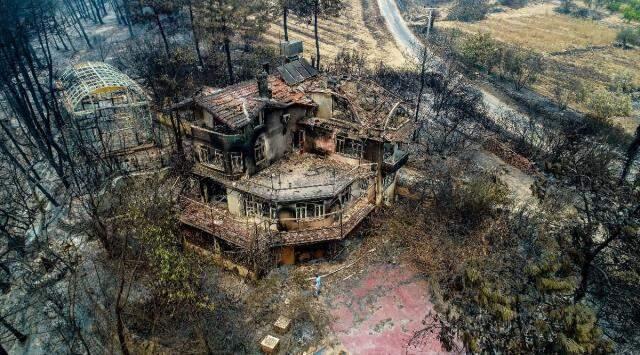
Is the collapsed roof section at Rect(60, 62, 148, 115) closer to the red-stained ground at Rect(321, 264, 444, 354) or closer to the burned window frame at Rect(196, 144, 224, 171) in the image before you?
the burned window frame at Rect(196, 144, 224, 171)

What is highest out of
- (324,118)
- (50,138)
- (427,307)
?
(324,118)

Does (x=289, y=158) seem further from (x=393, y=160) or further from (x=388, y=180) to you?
(x=388, y=180)

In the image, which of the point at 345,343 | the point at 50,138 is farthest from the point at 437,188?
the point at 50,138

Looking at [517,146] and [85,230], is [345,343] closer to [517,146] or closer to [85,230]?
[85,230]

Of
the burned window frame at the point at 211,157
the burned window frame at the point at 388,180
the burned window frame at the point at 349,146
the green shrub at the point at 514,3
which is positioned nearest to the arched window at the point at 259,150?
the burned window frame at the point at 211,157

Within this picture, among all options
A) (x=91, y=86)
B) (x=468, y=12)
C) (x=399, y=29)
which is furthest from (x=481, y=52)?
(x=91, y=86)
